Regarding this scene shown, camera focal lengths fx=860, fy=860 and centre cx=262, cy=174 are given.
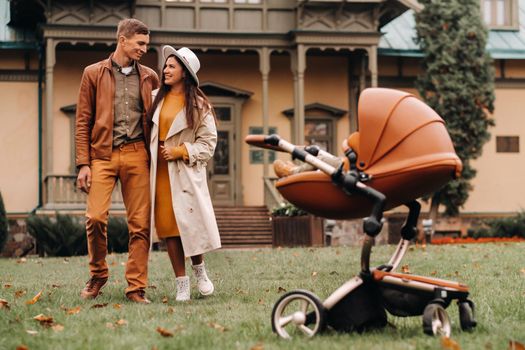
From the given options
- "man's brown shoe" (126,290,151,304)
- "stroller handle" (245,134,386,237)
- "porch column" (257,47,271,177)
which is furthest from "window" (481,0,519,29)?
"stroller handle" (245,134,386,237)

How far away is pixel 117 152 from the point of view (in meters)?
6.88

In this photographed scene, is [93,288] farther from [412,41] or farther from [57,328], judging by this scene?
[412,41]

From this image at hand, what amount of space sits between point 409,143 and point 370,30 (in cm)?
1741

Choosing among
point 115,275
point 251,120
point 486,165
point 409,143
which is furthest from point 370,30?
point 409,143

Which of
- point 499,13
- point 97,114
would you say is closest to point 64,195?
point 97,114

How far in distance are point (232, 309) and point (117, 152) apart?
168 centimetres

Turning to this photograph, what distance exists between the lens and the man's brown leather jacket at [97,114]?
681 centimetres

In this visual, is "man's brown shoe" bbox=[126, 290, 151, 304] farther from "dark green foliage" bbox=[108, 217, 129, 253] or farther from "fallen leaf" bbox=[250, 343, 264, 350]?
"dark green foliage" bbox=[108, 217, 129, 253]

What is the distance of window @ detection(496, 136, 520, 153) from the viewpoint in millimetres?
24625

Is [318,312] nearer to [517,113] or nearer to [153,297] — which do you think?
[153,297]

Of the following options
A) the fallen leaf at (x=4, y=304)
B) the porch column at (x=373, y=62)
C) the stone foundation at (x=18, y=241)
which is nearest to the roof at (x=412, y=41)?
the porch column at (x=373, y=62)

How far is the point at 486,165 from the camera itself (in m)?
24.5

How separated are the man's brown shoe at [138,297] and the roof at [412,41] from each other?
17644 mm

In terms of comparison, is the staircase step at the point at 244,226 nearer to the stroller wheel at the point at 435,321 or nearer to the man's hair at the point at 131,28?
the man's hair at the point at 131,28
